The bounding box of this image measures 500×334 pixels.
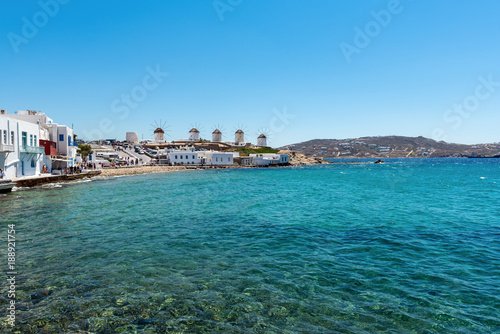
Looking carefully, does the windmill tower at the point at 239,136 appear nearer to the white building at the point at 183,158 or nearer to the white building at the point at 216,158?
the white building at the point at 216,158

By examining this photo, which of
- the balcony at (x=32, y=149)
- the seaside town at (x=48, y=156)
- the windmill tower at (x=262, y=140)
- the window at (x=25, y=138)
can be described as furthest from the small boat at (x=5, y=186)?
the windmill tower at (x=262, y=140)

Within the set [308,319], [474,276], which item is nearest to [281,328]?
[308,319]

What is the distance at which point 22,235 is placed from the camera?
14062 millimetres

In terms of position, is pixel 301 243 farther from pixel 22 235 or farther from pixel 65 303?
pixel 22 235

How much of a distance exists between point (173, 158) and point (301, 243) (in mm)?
80840

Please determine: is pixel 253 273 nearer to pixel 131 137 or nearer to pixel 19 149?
pixel 19 149

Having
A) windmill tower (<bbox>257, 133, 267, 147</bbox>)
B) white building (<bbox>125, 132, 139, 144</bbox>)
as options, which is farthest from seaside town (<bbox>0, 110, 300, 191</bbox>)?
windmill tower (<bbox>257, 133, 267, 147</bbox>)

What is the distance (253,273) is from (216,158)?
3410 inches

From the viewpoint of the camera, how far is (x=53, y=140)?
155ft

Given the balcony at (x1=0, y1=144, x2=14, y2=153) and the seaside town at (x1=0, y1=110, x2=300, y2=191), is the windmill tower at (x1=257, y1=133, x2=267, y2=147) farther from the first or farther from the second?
the balcony at (x1=0, y1=144, x2=14, y2=153)

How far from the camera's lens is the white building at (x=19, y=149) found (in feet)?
106

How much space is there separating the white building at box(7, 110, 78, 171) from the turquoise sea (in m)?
29.3

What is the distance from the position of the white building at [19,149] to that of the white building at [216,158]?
54957 millimetres

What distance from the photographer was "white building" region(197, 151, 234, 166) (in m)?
94.5
